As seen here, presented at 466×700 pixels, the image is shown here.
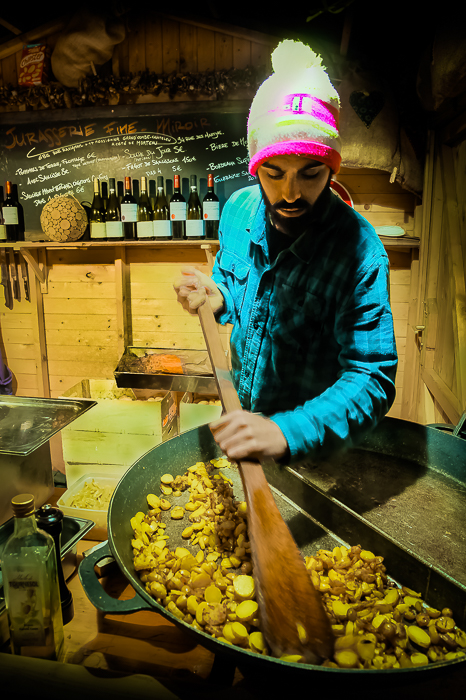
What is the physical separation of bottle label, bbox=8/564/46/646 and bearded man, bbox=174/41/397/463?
0.43 m

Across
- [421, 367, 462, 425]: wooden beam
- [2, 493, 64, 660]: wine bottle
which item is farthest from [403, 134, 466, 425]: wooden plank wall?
[2, 493, 64, 660]: wine bottle

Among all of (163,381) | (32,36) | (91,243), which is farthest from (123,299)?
(32,36)

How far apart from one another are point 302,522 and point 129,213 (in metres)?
2.56

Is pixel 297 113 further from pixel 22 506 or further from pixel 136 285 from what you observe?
pixel 136 285

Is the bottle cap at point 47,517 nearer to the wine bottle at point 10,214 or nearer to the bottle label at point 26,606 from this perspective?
the bottle label at point 26,606

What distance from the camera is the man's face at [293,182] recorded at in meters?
1.01

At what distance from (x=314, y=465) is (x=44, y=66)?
3361 millimetres

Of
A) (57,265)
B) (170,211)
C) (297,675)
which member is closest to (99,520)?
(297,675)

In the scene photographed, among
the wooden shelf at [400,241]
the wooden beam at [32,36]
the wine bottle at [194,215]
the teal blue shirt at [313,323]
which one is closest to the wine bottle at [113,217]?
the wine bottle at [194,215]

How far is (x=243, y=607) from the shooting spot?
2.52ft

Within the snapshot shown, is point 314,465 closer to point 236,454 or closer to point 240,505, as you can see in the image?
point 240,505

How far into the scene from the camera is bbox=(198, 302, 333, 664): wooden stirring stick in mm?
634

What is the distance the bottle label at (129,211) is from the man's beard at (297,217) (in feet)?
6.64

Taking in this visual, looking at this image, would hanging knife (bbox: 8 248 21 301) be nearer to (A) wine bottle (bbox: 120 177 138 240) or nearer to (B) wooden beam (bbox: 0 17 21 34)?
(A) wine bottle (bbox: 120 177 138 240)
